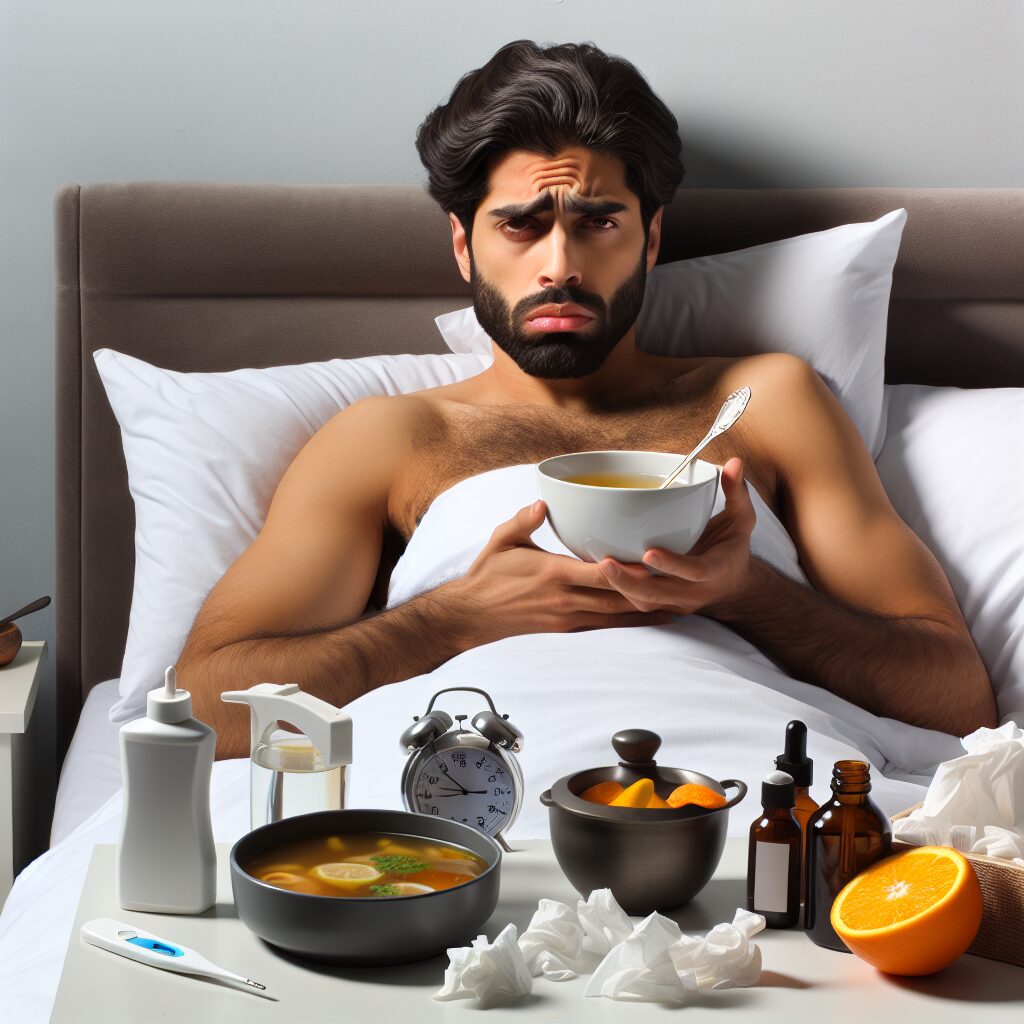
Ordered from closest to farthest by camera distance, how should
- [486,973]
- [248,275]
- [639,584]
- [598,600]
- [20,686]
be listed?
[486,973], [639,584], [598,600], [20,686], [248,275]

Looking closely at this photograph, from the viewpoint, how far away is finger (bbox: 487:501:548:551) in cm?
139

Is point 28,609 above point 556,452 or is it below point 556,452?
below

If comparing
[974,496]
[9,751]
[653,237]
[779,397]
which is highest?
[653,237]

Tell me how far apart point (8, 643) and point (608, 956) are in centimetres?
137

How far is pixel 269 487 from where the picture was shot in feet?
6.14

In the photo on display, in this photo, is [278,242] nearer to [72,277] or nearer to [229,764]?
[72,277]

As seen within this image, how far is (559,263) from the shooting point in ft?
5.90

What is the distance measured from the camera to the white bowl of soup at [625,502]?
4.15ft

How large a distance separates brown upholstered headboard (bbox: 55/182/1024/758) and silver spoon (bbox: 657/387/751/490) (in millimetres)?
658

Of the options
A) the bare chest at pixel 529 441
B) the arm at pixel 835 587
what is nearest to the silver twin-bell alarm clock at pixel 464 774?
the arm at pixel 835 587

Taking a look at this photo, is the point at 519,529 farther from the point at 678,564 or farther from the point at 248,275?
the point at 248,275

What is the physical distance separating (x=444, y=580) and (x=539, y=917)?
33.5 inches

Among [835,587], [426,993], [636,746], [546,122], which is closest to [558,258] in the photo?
[546,122]

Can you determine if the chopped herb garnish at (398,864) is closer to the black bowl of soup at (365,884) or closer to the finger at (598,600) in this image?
the black bowl of soup at (365,884)
